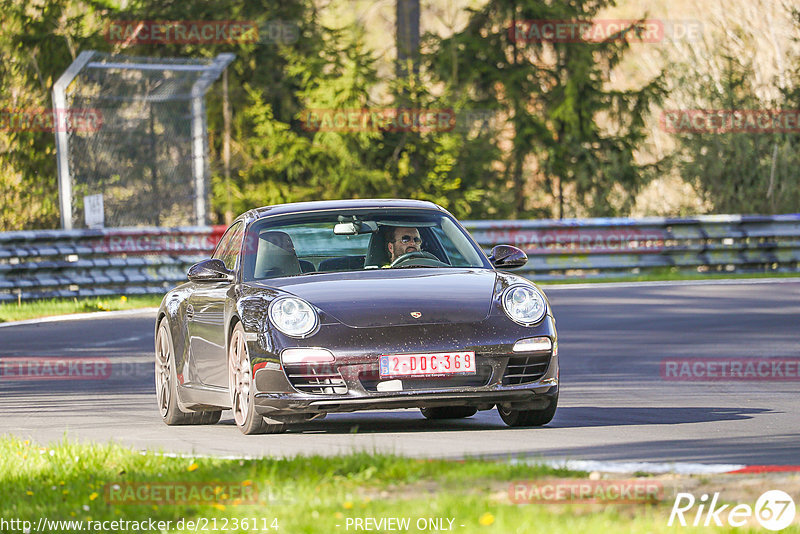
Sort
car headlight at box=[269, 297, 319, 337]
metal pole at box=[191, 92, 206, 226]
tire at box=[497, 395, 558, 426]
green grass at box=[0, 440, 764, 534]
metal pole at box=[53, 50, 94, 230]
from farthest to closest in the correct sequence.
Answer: metal pole at box=[191, 92, 206, 226] → metal pole at box=[53, 50, 94, 230] → tire at box=[497, 395, 558, 426] → car headlight at box=[269, 297, 319, 337] → green grass at box=[0, 440, 764, 534]

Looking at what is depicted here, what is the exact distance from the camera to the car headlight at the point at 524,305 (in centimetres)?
879

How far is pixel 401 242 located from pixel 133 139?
617 inches

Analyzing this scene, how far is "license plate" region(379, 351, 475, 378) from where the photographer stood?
846 centimetres

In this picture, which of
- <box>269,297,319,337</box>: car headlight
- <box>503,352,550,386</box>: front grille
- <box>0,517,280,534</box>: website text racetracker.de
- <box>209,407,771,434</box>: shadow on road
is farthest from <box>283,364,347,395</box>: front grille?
<box>0,517,280,534</box>: website text racetracker.de

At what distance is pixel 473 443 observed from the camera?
26.8 ft

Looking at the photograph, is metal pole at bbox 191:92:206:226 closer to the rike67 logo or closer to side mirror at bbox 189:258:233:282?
side mirror at bbox 189:258:233:282

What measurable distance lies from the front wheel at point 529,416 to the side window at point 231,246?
1.98 m

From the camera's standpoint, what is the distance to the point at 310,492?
6.18 m

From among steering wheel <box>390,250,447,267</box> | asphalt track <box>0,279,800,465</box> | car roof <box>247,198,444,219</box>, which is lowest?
asphalt track <box>0,279,800,465</box>

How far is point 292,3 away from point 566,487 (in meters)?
29.3

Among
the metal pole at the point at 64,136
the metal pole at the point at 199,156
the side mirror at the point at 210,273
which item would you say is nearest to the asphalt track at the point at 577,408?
the side mirror at the point at 210,273

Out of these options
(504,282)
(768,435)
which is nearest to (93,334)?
(504,282)

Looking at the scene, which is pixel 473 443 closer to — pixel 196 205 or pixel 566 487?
pixel 566 487

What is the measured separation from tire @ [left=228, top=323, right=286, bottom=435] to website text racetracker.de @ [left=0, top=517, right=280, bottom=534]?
2.73 meters
